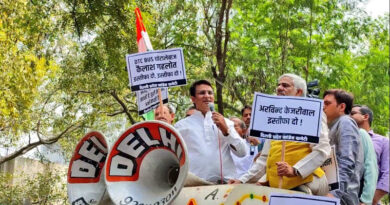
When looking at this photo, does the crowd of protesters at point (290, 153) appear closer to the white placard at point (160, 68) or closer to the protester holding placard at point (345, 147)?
the protester holding placard at point (345, 147)

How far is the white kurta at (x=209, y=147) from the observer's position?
6.11 m

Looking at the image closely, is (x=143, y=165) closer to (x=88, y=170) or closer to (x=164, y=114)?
Answer: (x=88, y=170)

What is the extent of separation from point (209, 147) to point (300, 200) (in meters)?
1.35

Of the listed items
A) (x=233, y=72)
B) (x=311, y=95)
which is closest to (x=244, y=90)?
(x=233, y=72)

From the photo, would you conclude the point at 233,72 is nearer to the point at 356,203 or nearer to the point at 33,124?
the point at 33,124

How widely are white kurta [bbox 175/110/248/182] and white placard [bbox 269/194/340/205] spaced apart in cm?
116

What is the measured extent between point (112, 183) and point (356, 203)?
203 cm

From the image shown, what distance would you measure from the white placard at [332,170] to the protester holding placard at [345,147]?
0.30 metres

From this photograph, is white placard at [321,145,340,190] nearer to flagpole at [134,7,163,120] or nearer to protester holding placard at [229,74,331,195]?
protester holding placard at [229,74,331,195]

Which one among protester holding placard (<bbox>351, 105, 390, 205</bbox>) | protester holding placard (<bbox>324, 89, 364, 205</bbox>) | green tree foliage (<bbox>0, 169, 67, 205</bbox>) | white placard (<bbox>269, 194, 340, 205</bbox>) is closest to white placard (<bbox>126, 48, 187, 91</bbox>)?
protester holding placard (<bbox>324, 89, 364, 205</bbox>)

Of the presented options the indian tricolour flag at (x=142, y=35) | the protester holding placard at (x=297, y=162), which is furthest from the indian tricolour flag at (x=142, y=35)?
the protester holding placard at (x=297, y=162)

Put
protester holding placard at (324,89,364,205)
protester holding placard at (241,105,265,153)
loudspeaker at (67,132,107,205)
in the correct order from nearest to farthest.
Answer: protester holding placard at (324,89,364,205), loudspeaker at (67,132,107,205), protester holding placard at (241,105,265,153)

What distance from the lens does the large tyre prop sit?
222 inches

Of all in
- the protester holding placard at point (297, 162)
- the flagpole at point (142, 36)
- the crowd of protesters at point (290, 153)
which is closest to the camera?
the protester holding placard at point (297, 162)
